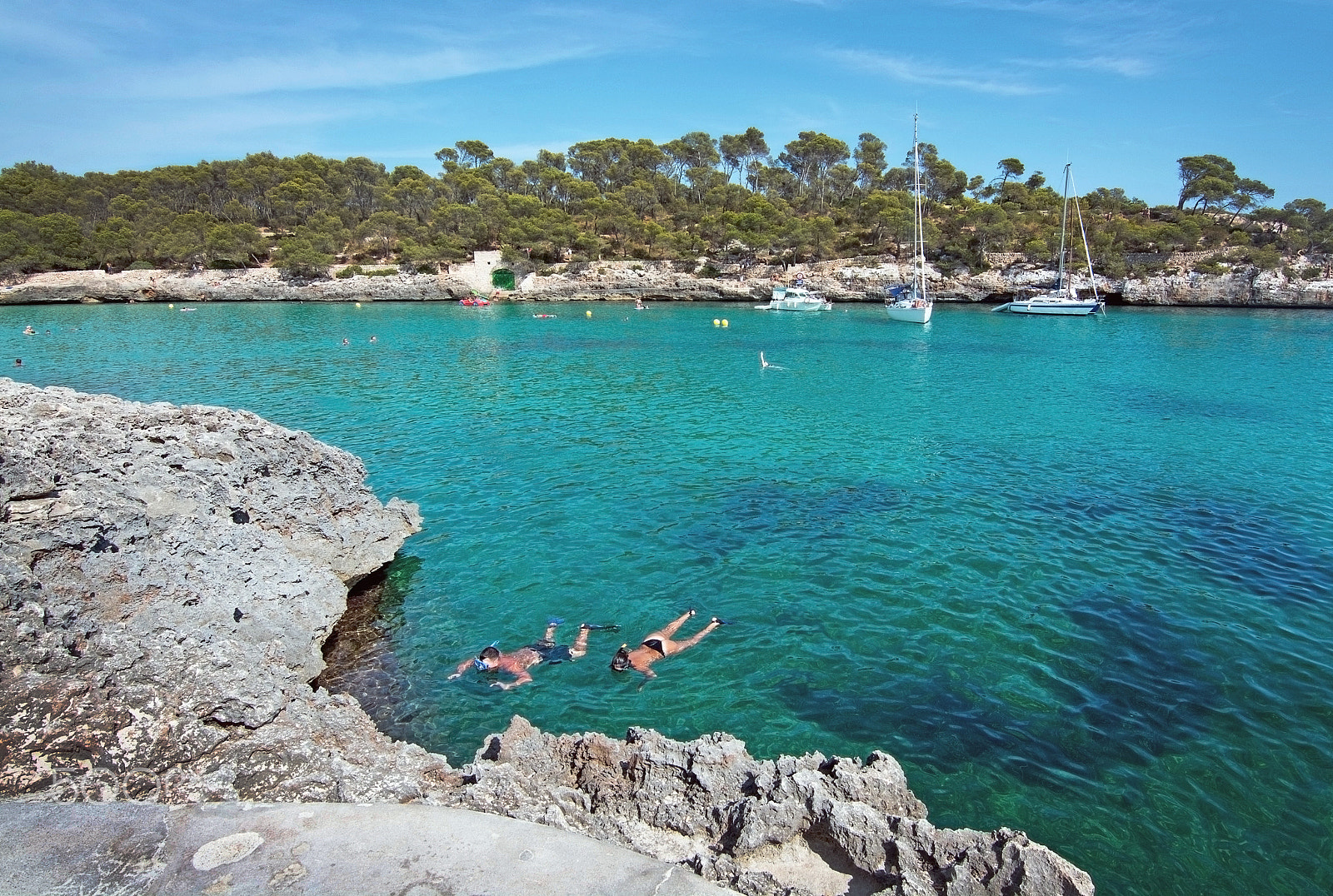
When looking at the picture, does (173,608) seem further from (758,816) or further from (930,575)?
(930,575)

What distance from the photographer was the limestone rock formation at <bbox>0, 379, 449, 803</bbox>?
6832 millimetres

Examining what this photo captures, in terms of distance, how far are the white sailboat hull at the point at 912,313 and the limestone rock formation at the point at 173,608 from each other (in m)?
56.1

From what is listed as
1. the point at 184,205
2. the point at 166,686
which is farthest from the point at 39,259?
the point at 166,686

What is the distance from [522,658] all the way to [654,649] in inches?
81.5

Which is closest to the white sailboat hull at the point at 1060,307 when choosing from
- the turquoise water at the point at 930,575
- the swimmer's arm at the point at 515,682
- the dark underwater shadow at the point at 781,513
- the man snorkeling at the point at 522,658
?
the turquoise water at the point at 930,575

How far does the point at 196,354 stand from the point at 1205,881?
48.3 metres

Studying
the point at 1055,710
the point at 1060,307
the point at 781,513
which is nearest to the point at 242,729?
the point at 1055,710

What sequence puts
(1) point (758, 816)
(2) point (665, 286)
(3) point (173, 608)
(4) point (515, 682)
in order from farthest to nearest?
1. (2) point (665, 286)
2. (4) point (515, 682)
3. (3) point (173, 608)
4. (1) point (758, 816)

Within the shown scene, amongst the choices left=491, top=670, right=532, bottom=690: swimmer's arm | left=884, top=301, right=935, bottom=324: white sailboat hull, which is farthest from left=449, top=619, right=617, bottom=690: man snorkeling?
left=884, top=301, right=935, bottom=324: white sailboat hull

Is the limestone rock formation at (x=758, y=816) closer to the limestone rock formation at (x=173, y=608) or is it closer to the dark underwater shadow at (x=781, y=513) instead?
the limestone rock formation at (x=173, y=608)

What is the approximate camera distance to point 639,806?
6.56 metres

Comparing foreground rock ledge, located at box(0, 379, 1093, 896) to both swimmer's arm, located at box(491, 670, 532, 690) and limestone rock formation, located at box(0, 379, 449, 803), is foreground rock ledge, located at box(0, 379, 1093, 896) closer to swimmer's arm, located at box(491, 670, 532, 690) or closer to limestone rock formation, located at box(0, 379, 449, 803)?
limestone rock formation, located at box(0, 379, 449, 803)

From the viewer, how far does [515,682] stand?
1079 centimetres

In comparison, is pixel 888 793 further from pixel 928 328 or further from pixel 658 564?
pixel 928 328
